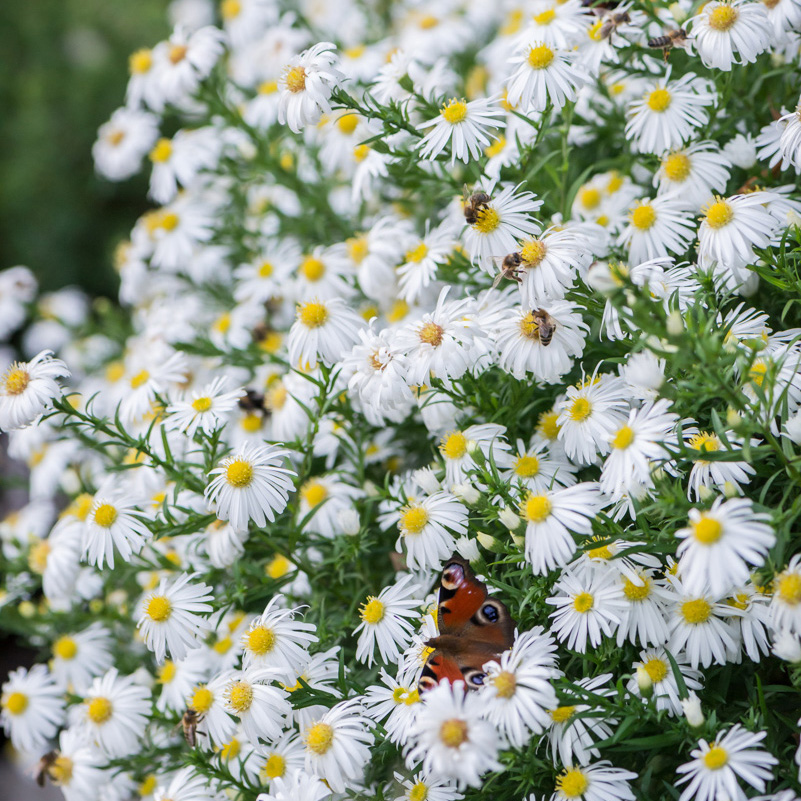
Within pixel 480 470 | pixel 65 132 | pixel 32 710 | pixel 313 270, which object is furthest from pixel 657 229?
pixel 65 132

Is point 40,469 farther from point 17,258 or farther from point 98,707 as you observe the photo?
point 17,258

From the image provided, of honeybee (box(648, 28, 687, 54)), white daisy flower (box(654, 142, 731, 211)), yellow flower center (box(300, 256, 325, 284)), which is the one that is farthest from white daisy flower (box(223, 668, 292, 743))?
honeybee (box(648, 28, 687, 54))

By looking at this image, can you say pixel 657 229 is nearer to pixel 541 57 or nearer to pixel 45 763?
pixel 541 57

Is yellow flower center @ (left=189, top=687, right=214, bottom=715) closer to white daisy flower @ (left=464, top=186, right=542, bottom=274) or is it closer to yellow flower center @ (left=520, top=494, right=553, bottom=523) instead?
yellow flower center @ (left=520, top=494, right=553, bottom=523)

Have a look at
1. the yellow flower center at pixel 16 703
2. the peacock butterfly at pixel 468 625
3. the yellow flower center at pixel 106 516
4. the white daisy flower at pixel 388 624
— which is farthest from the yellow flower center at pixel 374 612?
the yellow flower center at pixel 16 703

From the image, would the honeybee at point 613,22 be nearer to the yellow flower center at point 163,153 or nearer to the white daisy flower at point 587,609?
the white daisy flower at point 587,609
